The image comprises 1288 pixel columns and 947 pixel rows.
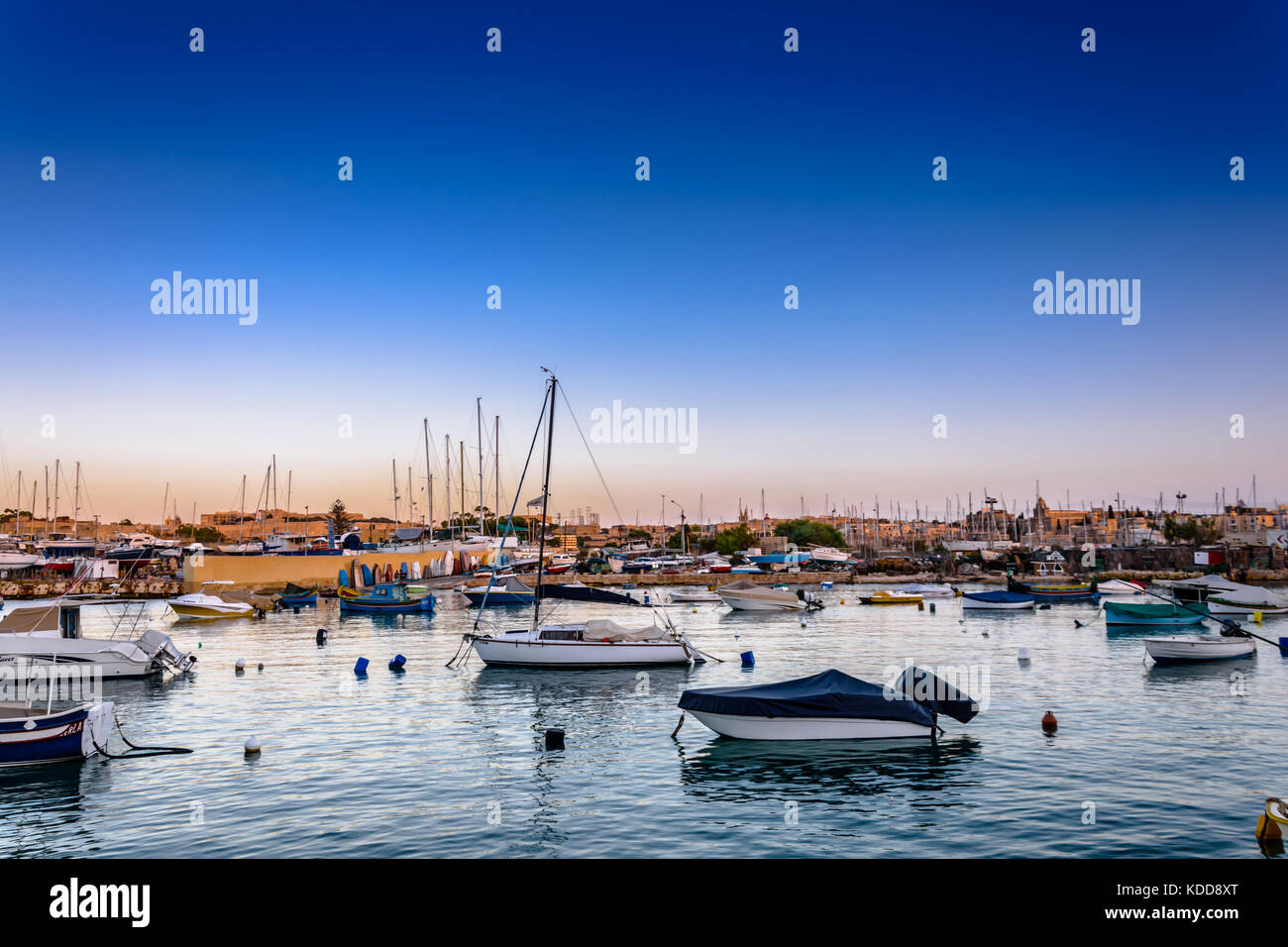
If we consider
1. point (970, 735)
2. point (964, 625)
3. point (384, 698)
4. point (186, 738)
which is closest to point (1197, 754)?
point (970, 735)

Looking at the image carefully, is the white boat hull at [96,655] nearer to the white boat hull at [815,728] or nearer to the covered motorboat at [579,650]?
the covered motorboat at [579,650]

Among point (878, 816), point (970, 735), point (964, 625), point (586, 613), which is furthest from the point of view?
point (586, 613)

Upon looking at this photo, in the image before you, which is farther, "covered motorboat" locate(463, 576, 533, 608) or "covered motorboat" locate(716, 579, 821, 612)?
"covered motorboat" locate(463, 576, 533, 608)

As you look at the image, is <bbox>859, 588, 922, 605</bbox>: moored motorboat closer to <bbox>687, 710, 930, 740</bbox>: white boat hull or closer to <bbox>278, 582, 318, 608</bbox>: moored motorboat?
<bbox>278, 582, 318, 608</bbox>: moored motorboat

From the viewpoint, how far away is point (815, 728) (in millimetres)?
22516

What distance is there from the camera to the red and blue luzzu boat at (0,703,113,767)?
2044 centimetres

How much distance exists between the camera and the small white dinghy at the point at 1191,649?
37844mm

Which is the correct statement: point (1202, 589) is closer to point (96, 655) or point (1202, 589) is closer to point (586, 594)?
point (586, 594)

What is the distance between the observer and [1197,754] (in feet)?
71.1

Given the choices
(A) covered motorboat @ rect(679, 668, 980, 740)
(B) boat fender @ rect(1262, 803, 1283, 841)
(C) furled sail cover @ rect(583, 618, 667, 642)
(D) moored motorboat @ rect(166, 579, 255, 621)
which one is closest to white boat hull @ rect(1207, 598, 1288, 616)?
(C) furled sail cover @ rect(583, 618, 667, 642)

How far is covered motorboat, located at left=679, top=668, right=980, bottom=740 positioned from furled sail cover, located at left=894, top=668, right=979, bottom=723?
0.03 meters
